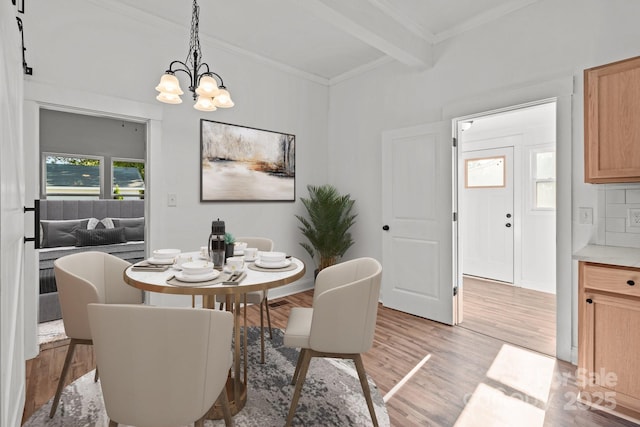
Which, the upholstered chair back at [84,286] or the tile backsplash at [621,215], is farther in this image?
the tile backsplash at [621,215]

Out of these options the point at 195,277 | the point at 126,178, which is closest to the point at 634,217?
the point at 195,277

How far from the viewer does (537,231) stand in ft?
14.4

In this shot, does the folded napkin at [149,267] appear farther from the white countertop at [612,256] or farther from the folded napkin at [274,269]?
the white countertop at [612,256]

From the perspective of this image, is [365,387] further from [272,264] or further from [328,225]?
[328,225]

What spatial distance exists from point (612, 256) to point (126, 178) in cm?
778

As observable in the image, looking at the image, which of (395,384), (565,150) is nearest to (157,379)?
(395,384)

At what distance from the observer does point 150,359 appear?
110 cm

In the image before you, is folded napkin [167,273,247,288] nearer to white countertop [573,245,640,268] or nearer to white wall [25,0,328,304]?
white wall [25,0,328,304]

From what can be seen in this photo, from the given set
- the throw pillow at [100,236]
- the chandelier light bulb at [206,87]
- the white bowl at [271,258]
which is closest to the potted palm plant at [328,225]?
the white bowl at [271,258]

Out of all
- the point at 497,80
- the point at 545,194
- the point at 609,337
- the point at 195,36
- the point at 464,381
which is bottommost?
the point at 464,381

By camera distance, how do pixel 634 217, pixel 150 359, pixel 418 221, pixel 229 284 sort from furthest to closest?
pixel 418 221 < pixel 634 217 < pixel 229 284 < pixel 150 359

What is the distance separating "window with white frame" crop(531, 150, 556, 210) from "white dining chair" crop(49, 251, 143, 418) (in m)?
4.85

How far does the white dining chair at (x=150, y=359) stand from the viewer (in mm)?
1096

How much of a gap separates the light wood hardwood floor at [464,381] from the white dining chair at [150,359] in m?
1.20
